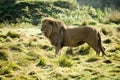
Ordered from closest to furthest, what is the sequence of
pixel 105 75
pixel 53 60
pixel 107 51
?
1. pixel 105 75
2. pixel 53 60
3. pixel 107 51

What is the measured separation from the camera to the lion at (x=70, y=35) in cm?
1042

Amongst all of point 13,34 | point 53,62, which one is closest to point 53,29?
point 53,62

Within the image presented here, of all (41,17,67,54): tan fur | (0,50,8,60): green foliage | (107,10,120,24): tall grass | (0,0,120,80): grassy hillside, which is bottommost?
(107,10,120,24): tall grass

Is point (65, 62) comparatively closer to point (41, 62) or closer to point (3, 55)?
point (41, 62)

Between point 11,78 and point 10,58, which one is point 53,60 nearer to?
point 10,58

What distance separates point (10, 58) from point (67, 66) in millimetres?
1652

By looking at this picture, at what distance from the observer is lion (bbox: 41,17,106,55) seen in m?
10.4

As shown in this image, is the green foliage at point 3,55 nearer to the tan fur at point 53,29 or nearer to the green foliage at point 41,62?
the green foliage at point 41,62

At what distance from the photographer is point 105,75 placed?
803 centimetres

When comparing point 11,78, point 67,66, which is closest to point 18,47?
point 67,66

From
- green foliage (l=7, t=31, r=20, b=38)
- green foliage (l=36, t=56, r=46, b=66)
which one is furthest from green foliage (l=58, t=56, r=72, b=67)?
green foliage (l=7, t=31, r=20, b=38)

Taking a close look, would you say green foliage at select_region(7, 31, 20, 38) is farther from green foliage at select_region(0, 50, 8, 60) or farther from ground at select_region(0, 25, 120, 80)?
green foliage at select_region(0, 50, 8, 60)

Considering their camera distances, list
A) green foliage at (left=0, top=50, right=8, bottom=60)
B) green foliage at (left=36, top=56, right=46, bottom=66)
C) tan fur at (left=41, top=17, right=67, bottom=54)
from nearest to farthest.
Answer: green foliage at (left=36, top=56, right=46, bottom=66), green foliage at (left=0, top=50, right=8, bottom=60), tan fur at (left=41, top=17, right=67, bottom=54)

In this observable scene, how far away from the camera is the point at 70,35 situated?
431 inches
